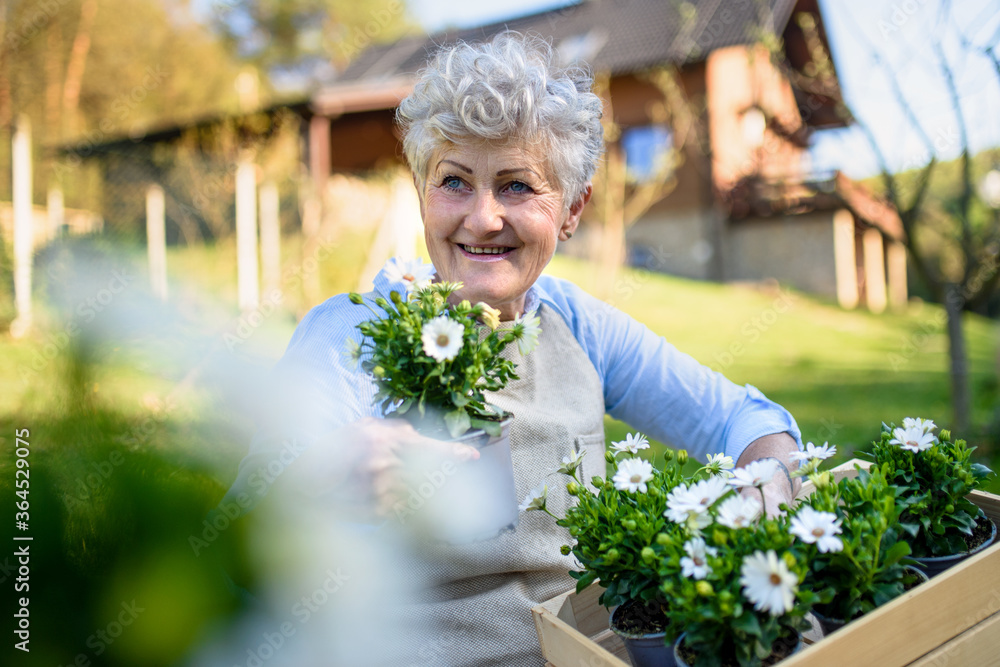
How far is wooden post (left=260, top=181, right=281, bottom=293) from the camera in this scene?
943 centimetres

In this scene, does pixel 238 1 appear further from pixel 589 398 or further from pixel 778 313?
pixel 589 398

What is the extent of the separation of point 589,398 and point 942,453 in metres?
→ 0.77

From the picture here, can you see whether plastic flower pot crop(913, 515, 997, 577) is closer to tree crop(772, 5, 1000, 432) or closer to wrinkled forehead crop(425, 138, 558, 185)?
wrinkled forehead crop(425, 138, 558, 185)

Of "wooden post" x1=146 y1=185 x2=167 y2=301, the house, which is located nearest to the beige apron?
"wooden post" x1=146 y1=185 x2=167 y2=301

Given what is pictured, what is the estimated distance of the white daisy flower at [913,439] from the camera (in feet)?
3.98

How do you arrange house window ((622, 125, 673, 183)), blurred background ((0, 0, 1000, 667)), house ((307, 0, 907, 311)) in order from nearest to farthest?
blurred background ((0, 0, 1000, 667))
house ((307, 0, 907, 311))
house window ((622, 125, 673, 183))

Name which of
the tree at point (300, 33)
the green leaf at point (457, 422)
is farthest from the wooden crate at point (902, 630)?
the tree at point (300, 33)

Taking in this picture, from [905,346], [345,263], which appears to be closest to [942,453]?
[345,263]

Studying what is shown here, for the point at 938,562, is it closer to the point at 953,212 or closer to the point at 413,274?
the point at 413,274

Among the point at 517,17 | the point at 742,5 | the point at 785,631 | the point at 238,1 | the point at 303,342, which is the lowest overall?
the point at 785,631

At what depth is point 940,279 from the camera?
5.20 m

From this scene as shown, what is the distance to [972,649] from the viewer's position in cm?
108

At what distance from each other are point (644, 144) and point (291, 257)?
8.67 m

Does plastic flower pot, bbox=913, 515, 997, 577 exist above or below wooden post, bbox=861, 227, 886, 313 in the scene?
below
